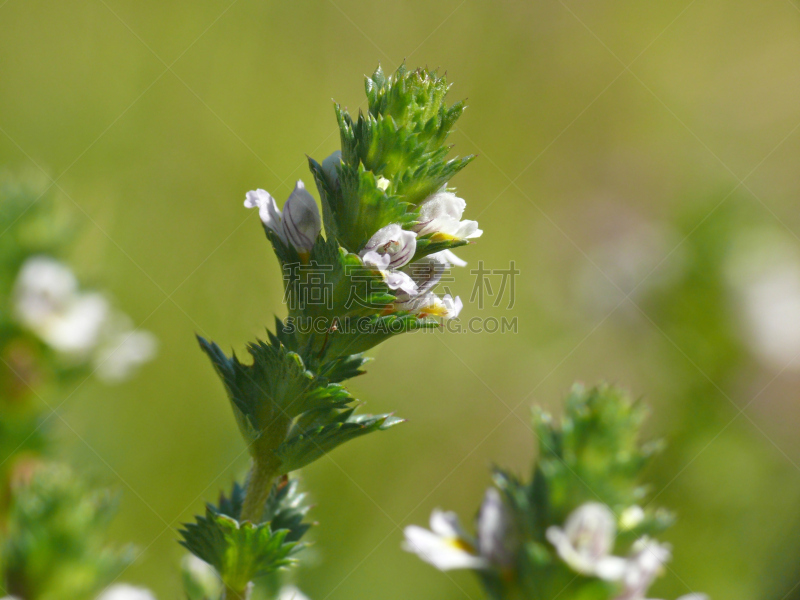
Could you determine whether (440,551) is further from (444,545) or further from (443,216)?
(443,216)

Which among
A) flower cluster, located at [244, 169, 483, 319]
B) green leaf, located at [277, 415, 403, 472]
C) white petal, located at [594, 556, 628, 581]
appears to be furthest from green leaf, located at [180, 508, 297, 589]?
white petal, located at [594, 556, 628, 581]

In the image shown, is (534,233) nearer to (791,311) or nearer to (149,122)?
(791,311)

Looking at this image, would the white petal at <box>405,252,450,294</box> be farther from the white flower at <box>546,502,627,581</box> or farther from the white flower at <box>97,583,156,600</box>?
the white flower at <box>97,583,156,600</box>

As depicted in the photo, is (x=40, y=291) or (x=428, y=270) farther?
(x=40, y=291)

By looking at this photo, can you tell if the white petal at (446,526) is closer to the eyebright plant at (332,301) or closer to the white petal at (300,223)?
the eyebright plant at (332,301)

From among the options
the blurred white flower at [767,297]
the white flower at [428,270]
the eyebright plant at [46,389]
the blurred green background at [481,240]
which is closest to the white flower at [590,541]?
the white flower at [428,270]

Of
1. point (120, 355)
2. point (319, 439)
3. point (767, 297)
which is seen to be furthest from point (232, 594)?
point (767, 297)

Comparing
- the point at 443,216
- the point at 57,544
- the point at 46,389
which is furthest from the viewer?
the point at 46,389
